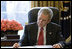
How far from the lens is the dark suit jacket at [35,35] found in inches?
29.7

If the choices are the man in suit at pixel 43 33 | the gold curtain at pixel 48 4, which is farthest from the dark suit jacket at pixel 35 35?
the gold curtain at pixel 48 4

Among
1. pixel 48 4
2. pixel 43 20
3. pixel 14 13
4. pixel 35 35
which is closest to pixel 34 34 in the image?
pixel 35 35

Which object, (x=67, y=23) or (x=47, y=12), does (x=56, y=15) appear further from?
(x=67, y=23)

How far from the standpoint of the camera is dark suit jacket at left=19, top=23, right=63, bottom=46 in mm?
753

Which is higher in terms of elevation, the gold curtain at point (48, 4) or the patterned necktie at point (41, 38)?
the gold curtain at point (48, 4)

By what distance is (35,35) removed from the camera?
2.93ft

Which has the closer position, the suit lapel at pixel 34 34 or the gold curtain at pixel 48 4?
the suit lapel at pixel 34 34

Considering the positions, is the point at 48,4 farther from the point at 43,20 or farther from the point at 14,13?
the point at 43,20

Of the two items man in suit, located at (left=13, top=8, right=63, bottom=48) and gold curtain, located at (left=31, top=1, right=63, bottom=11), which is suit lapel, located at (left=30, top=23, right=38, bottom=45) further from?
gold curtain, located at (left=31, top=1, right=63, bottom=11)

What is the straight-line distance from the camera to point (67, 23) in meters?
2.21

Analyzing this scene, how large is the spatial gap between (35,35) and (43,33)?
0.06 metres

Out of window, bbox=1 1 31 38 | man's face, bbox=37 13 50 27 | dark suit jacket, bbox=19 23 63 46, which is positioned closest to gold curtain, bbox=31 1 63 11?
window, bbox=1 1 31 38

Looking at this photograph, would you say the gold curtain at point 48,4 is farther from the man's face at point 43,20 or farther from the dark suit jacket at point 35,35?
the man's face at point 43,20

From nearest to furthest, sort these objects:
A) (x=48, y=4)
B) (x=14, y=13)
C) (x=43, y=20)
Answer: (x=43, y=20)
(x=14, y=13)
(x=48, y=4)
